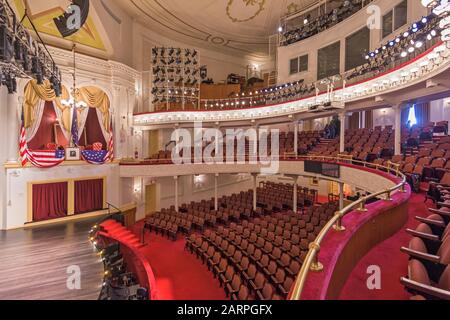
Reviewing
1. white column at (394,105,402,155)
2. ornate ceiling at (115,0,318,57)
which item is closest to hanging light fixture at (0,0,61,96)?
ornate ceiling at (115,0,318,57)

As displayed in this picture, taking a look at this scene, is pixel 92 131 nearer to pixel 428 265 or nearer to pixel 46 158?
pixel 46 158

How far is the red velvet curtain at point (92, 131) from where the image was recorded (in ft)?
46.6

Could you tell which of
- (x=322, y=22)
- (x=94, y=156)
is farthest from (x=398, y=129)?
(x=94, y=156)

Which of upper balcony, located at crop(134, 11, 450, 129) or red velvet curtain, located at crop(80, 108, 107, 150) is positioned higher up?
upper balcony, located at crop(134, 11, 450, 129)

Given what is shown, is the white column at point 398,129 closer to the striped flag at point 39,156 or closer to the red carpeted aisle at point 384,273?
the red carpeted aisle at point 384,273

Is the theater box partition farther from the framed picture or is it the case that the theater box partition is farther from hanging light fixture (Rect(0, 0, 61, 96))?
hanging light fixture (Rect(0, 0, 61, 96))

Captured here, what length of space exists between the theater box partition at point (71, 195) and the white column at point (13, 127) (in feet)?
4.68

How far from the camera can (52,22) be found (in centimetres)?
1264

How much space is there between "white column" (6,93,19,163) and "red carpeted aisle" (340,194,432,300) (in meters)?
13.3

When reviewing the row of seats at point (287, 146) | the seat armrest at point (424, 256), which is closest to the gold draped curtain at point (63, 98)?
the row of seats at point (287, 146)

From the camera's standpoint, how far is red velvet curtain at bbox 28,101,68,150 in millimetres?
12211

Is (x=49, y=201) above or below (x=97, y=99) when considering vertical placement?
below

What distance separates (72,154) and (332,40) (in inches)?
694

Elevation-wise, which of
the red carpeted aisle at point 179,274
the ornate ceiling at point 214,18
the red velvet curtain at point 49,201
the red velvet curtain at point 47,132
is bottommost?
the red carpeted aisle at point 179,274
